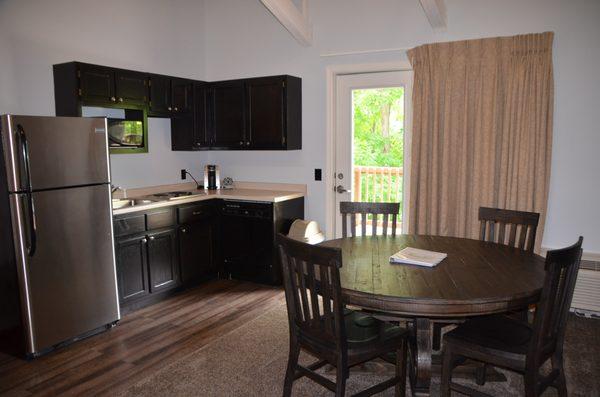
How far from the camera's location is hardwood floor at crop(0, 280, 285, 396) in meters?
2.88

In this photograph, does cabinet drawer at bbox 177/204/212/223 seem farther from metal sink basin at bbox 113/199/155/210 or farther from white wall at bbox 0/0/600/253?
white wall at bbox 0/0/600/253

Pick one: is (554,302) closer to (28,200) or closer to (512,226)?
(512,226)

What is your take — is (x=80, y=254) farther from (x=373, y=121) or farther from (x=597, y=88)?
(x=597, y=88)

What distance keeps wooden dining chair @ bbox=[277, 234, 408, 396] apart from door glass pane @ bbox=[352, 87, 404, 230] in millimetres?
2283

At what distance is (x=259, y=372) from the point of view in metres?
2.99

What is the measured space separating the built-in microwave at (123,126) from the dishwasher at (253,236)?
1.03 m

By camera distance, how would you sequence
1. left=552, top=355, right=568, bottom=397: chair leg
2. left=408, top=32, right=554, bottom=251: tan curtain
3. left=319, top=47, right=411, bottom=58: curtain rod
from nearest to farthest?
1. left=552, top=355, right=568, bottom=397: chair leg
2. left=408, top=32, right=554, bottom=251: tan curtain
3. left=319, top=47, right=411, bottom=58: curtain rod

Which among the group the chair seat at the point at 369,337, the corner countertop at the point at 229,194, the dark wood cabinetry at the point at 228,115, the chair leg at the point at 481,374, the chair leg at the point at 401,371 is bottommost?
the chair leg at the point at 481,374

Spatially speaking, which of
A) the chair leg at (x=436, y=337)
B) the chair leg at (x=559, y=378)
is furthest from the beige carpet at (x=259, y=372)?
the chair leg at (x=559, y=378)

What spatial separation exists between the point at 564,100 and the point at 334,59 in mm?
2102

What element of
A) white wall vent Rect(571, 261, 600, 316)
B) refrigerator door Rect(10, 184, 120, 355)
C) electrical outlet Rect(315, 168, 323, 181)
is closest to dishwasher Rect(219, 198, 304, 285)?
electrical outlet Rect(315, 168, 323, 181)

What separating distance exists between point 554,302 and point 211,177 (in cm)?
387

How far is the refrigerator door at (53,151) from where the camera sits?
298 centimetres

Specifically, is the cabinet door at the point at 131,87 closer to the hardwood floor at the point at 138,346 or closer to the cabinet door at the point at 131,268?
the cabinet door at the point at 131,268
